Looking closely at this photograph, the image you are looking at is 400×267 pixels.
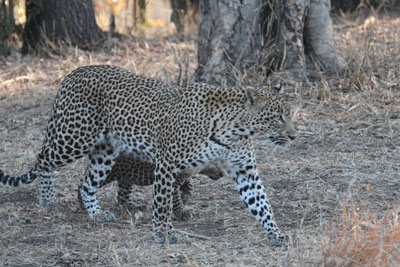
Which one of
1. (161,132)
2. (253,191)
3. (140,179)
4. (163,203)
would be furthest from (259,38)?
(163,203)

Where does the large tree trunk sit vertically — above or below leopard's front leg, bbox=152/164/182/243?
above

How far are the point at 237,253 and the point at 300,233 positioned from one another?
2.09 feet

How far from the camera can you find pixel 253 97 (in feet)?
18.9

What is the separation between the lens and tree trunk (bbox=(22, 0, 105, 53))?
12.0 metres

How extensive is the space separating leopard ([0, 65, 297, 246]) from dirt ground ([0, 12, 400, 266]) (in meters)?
0.28

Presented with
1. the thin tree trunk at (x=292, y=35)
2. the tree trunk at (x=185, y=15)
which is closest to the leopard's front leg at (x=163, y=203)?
the thin tree trunk at (x=292, y=35)

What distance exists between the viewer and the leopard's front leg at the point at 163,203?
5984 mm

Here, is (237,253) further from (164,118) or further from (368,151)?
(368,151)

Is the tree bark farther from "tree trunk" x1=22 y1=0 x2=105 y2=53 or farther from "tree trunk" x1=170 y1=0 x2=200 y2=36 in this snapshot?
"tree trunk" x1=170 y1=0 x2=200 y2=36

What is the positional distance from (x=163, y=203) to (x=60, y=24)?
22.4 feet

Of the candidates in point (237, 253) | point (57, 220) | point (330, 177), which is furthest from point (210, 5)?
point (237, 253)

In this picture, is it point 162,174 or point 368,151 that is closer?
point 162,174

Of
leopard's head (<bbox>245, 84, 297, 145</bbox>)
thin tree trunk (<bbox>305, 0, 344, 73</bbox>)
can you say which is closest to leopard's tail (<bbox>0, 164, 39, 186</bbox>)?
leopard's head (<bbox>245, 84, 297, 145</bbox>)

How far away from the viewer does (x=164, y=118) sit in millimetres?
6266
